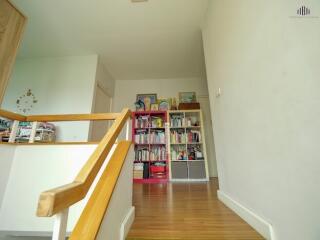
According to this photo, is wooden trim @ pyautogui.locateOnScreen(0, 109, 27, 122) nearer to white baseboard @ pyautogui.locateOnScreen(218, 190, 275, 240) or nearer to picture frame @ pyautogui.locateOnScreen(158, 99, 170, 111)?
white baseboard @ pyautogui.locateOnScreen(218, 190, 275, 240)

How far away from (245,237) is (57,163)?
1616mm

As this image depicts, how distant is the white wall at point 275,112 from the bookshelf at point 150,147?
6.61ft

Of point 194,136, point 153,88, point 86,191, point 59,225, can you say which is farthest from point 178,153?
point 59,225

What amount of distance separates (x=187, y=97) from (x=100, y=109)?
2168 mm

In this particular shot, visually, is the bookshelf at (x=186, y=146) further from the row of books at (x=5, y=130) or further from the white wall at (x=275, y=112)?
the row of books at (x=5, y=130)

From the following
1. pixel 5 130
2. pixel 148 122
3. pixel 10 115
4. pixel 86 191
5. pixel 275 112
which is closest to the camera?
pixel 86 191

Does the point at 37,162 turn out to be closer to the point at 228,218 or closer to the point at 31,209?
the point at 31,209

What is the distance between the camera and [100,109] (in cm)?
356

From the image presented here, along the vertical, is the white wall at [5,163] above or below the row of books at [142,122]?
below

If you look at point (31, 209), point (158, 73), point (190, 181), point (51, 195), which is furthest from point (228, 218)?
point (158, 73)

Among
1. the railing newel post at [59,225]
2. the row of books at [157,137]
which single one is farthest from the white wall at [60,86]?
the railing newel post at [59,225]

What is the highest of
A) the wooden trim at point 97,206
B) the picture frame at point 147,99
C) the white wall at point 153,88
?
the white wall at point 153,88

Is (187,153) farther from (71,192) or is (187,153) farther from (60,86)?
(71,192)

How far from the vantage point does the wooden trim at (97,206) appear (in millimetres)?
603
